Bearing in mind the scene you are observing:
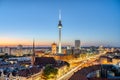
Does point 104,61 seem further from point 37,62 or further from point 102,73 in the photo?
point 102,73

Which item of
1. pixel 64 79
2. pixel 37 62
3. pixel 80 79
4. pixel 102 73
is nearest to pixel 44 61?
pixel 37 62

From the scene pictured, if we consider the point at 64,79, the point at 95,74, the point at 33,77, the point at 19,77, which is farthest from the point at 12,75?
the point at 95,74

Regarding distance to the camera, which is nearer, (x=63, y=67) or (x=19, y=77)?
(x=19, y=77)

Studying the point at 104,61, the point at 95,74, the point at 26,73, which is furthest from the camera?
the point at 104,61

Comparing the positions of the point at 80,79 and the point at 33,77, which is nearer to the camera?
the point at 80,79

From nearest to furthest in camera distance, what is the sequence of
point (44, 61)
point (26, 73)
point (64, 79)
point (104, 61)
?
point (26, 73) → point (64, 79) → point (44, 61) → point (104, 61)

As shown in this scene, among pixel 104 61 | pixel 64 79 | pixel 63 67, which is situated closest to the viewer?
pixel 64 79

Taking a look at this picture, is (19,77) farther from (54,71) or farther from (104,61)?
(104,61)

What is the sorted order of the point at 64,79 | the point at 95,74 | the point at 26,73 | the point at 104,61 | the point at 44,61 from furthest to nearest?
the point at 104,61 < the point at 44,61 < the point at 64,79 < the point at 26,73 < the point at 95,74

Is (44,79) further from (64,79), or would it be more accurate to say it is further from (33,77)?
(64,79)
